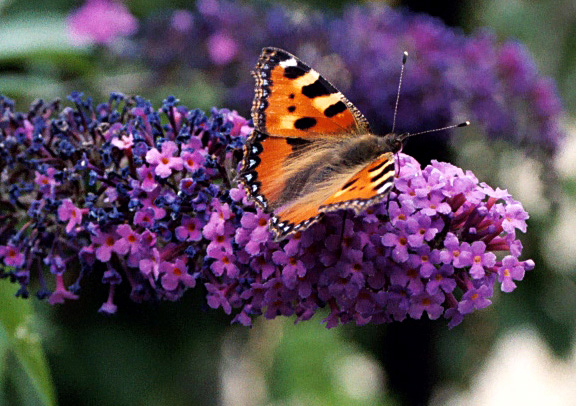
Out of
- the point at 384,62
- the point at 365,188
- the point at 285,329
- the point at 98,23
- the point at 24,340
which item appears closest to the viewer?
the point at 365,188

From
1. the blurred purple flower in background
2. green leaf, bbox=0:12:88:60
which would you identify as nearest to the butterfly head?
green leaf, bbox=0:12:88:60

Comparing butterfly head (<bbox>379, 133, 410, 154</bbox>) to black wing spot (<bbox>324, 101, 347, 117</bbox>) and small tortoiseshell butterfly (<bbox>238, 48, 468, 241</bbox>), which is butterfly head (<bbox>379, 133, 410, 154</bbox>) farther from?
black wing spot (<bbox>324, 101, 347, 117</bbox>)

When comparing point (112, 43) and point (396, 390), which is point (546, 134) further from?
point (112, 43)

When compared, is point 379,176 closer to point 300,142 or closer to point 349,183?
point 349,183

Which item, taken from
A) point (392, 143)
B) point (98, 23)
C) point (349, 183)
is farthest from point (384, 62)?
point (349, 183)

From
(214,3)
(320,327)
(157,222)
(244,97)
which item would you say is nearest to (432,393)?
(320,327)

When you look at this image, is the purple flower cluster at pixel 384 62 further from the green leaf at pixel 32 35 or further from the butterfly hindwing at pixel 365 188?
the butterfly hindwing at pixel 365 188
